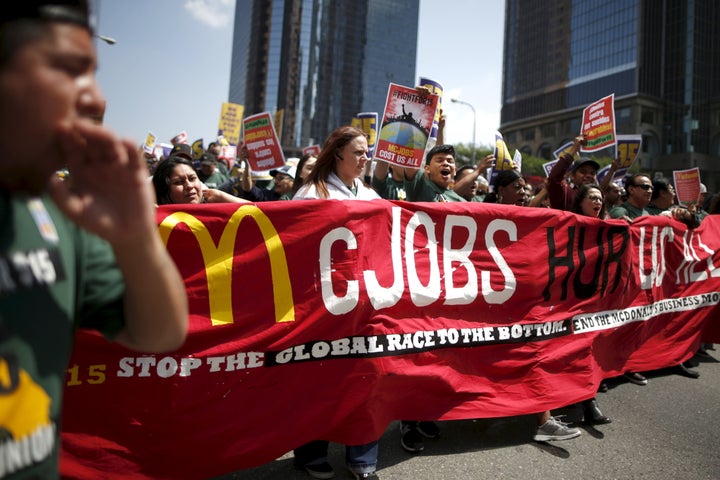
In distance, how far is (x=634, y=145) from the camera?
288 inches

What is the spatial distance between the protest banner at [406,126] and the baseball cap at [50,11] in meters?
3.73

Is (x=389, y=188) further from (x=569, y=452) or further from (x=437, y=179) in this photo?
(x=569, y=452)

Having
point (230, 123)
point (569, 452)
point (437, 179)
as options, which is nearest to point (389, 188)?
point (437, 179)

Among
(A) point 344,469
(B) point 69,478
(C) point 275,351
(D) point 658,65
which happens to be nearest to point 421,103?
(C) point 275,351

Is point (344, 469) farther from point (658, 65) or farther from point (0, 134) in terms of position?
point (658, 65)

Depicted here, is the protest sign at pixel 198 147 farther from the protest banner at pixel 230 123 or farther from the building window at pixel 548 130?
the building window at pixel 548 130

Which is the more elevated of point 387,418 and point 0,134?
point 0,134

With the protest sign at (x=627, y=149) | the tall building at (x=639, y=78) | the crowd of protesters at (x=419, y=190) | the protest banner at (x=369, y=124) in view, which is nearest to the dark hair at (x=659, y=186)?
the crowd of protesters at (x=419, y=190)

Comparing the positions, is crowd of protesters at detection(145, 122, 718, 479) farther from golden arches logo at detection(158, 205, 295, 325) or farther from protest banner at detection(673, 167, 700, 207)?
protest banner at detection(673, 167, 700, 207)

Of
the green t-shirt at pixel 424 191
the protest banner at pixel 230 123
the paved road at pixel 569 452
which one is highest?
the protest banner at pixel 230 123

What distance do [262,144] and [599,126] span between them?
4504mm

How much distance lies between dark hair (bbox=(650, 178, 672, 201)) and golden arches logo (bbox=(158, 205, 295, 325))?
5220 mm

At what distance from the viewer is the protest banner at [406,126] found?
14.9 ft

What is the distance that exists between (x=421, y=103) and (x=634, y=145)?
4242 millimetres
